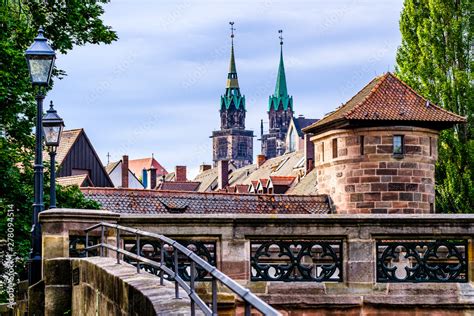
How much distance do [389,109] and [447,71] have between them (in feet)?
24.5

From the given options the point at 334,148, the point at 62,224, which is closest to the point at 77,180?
the point at 334,148

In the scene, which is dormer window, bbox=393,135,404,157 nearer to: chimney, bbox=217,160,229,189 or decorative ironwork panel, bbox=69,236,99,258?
decorative ironwork panel, bbox=69,236,99,258

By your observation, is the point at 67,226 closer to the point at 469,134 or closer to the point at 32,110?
the point at 32,110

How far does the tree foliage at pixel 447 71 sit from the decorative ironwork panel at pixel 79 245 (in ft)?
112

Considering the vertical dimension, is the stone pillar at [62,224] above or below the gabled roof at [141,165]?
below

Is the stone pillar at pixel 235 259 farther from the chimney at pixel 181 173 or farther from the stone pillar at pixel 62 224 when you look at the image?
the chimney at pixel 181 173

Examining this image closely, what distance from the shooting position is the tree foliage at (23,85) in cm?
2333

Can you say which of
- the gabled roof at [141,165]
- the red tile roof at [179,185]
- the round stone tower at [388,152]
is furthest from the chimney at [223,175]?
the round stone tower at [388,152]

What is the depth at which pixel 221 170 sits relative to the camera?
11894 cm

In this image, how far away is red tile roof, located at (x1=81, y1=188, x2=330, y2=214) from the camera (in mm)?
44156

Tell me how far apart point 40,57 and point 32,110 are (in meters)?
9.38

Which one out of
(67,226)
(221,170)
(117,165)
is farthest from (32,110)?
(221,170)

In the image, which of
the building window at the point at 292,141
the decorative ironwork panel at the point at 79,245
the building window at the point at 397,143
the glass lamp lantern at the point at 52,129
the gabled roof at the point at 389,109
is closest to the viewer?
the decorative ironwork panel at the point at 79,245

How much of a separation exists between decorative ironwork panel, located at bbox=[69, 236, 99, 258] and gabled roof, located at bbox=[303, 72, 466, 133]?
95.3ft
